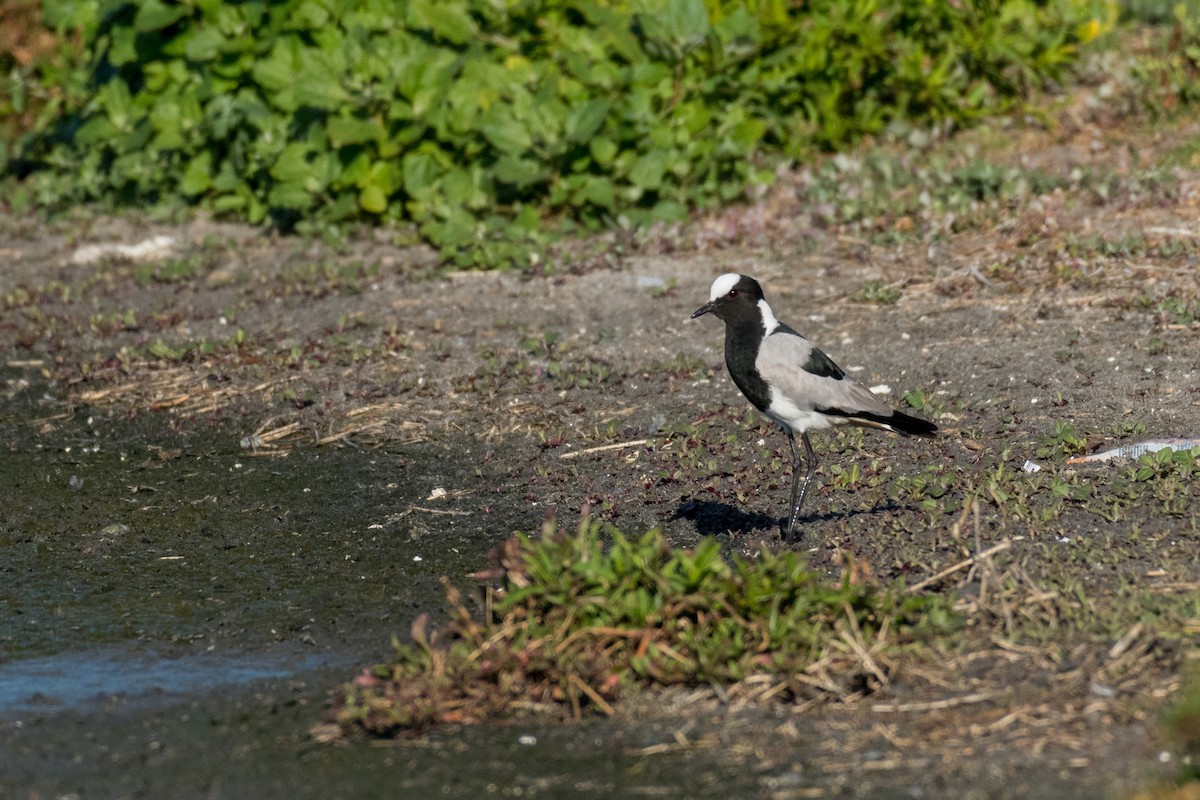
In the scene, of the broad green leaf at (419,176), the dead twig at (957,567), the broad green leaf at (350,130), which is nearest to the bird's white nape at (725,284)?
the dead twig at (957,567)

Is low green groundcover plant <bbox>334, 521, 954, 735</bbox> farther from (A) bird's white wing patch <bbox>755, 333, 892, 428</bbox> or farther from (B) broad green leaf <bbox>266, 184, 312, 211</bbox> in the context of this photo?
(B) broad green leaf <bbox>266, 184, 312, 211</bbox>

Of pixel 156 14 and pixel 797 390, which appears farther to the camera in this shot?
pixel 156 14

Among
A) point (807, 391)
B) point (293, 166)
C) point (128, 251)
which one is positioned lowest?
point (807, 391)


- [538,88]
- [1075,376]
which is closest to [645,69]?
[538,88]

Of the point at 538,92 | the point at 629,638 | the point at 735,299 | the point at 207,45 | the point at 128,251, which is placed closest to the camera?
the point at 629,638

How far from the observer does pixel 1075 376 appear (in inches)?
279

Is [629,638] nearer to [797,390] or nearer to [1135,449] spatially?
[797,390]

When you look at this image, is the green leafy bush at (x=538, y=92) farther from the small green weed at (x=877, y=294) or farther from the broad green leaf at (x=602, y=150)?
the small green weed at (x=877, y=294)

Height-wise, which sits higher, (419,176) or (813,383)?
(419,176)

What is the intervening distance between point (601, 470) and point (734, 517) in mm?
773

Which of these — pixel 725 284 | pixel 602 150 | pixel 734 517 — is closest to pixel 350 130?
pixel 602 150

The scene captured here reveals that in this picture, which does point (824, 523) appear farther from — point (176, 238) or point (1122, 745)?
point (176, 238)

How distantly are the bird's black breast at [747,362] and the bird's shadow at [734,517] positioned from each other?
1.52ft

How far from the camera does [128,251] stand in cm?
1023
